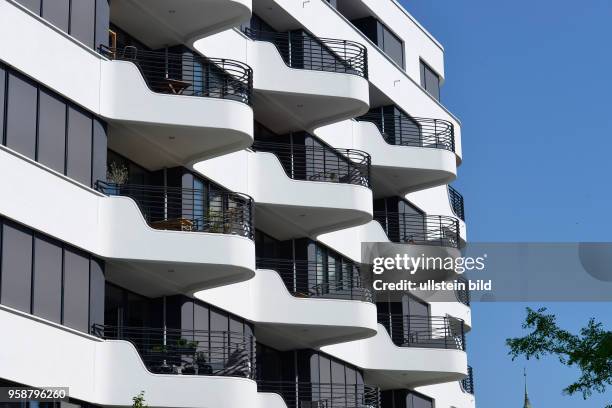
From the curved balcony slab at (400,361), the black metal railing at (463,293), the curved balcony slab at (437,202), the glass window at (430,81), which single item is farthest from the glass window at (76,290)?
the glass window at (430,81)

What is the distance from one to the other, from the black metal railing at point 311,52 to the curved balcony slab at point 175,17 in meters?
5.78

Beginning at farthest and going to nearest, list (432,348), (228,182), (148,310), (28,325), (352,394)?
(432,348) < (352,394) < (228,182) < (148,310) < (28,325)

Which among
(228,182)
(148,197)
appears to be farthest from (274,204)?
(148,197)

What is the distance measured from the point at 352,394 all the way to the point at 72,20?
55.4 feet

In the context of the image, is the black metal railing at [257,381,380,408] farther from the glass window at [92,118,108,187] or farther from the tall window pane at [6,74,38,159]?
the tall window pane at [6,74,38,159]

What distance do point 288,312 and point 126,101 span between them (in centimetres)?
924

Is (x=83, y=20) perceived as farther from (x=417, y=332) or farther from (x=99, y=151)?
(x=417, y=332)

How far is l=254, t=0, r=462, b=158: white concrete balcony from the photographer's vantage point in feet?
144

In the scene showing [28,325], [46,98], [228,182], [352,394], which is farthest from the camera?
[352,394]

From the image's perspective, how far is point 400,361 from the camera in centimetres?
4591

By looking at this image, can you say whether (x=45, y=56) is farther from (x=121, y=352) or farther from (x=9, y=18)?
(x=121, y=352)

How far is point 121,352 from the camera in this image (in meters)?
31.9

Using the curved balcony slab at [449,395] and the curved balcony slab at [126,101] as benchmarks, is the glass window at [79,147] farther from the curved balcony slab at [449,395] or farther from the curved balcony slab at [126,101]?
the curved balcony slab at [449,395]

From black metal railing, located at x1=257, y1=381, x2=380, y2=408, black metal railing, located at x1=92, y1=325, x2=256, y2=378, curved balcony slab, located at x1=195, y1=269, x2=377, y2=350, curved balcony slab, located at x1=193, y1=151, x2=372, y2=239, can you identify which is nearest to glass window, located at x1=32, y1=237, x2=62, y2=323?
black metal railing, located at x1=92, y1=325, x2=256, y2=378
